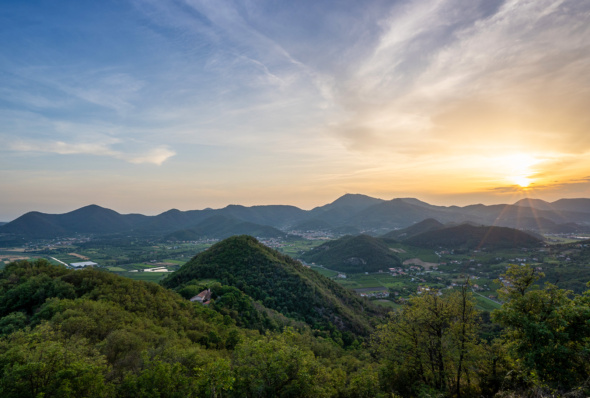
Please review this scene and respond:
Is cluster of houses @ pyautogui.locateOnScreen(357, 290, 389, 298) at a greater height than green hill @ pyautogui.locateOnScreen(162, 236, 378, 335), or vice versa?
green hill @ pyautogui.locateOnScreen(162, 236, 378, 335)

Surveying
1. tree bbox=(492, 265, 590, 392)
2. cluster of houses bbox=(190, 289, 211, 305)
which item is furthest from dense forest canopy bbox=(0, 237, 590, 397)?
cluster of houses bbox=(190, 289, 211, 305)

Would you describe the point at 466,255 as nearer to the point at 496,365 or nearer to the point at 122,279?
the point at 496,365

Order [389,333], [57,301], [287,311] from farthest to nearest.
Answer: [287,311] < [57,301] < [389,333]

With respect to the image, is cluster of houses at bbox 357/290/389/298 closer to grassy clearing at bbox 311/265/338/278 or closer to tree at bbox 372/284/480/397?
grassy clearing at bbox 311/265/338/278

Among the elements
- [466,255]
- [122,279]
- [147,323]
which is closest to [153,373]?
[147,323]

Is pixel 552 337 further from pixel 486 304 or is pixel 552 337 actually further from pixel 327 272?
pixel 327 272

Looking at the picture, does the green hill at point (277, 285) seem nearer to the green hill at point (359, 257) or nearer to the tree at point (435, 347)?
the tree at point (435, 347)
